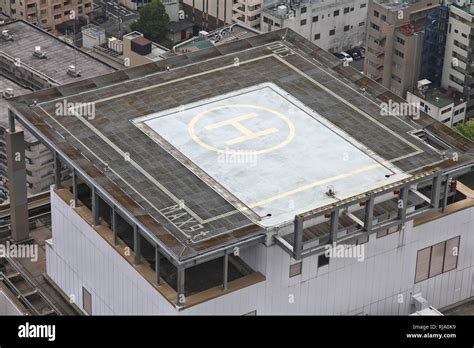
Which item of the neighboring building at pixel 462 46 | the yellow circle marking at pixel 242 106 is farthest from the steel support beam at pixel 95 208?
the neighboring building at pixel 462 46

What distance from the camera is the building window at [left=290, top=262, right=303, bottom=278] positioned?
373ft

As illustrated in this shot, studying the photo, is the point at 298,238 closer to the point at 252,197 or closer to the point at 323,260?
the point at 323,260

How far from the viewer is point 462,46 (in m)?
197

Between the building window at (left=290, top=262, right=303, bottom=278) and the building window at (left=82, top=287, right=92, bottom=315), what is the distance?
21.0 meters

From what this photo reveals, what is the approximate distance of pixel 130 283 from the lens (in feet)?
378

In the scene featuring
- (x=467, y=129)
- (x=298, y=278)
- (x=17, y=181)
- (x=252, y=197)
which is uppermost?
(x=252, y=197)

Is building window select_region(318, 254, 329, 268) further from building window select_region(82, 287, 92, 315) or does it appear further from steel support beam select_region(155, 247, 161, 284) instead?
building window select_region(82, 287, 92, 315)

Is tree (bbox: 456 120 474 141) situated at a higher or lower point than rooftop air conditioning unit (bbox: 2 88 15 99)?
lower

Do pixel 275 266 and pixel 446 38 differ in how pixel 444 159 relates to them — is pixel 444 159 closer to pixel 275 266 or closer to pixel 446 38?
pixel 275 266

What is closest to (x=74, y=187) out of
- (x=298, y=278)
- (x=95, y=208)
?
(x=95, y=208)

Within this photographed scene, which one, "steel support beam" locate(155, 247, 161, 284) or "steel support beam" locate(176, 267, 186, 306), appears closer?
"steel support beam" locate(176, 267, 186, 306)

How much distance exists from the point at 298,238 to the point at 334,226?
399 centimetres

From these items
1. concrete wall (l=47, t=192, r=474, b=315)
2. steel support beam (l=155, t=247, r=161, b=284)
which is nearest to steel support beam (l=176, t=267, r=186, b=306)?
concrete wall (l=47, t=192, r=474, b=315)

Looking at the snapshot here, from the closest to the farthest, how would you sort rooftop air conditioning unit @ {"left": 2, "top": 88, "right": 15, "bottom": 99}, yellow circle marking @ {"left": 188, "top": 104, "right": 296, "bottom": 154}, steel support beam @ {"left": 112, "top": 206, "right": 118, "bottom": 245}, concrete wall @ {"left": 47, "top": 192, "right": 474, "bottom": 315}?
1. concrete wall @ {"left": 47, "top": 192, "right": 474, "bottom": 315}
2. steel support beam @ {"left": 112, "top": 206, "right": 118, "bottom": 245}
3. yellow circle marking @ {"left": 188, "top": 104, "right": 296, "bottom": 154}
4. rooftop air conditioning unit @ {"left": 2, "top": 88, "right": 15, "bottom": 99}
